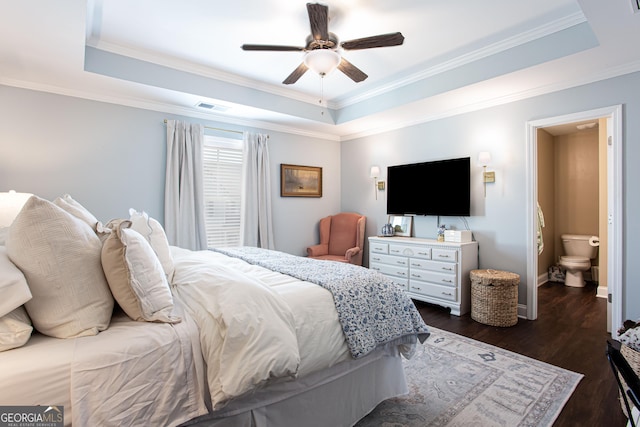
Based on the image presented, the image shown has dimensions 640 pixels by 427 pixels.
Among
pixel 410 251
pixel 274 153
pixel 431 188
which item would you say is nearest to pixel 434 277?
pixel 410 251

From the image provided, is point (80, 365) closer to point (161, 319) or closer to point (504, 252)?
point (161, 319)

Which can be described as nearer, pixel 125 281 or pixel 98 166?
pixel 125 281

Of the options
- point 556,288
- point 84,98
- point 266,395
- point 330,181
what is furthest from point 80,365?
point 556,288

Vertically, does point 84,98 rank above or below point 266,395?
above

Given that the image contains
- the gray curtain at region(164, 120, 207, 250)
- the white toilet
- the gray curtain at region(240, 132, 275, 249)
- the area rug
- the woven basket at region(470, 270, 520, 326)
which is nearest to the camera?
the area rug

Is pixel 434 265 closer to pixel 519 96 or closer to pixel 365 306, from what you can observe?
pixel 519 96

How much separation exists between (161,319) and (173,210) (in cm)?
285

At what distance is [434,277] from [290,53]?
3028 mm

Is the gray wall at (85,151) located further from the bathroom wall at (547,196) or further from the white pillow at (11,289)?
the bathroom wall at (547,196)

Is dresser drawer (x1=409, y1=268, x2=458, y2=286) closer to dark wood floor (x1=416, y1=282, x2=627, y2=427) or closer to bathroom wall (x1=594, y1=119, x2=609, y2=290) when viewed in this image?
dark wood floor (x1=416, y1=282, x2=627, y2=427)

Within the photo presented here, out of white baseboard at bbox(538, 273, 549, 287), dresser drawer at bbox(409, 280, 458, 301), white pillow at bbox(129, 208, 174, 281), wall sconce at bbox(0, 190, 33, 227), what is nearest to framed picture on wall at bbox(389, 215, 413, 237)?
dresser drawer at bbox(409, 280, 458, 301)

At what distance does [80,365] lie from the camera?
1.09 meters

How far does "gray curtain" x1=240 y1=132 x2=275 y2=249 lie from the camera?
15.0ft

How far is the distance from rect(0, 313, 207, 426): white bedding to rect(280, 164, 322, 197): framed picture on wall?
149 inches
